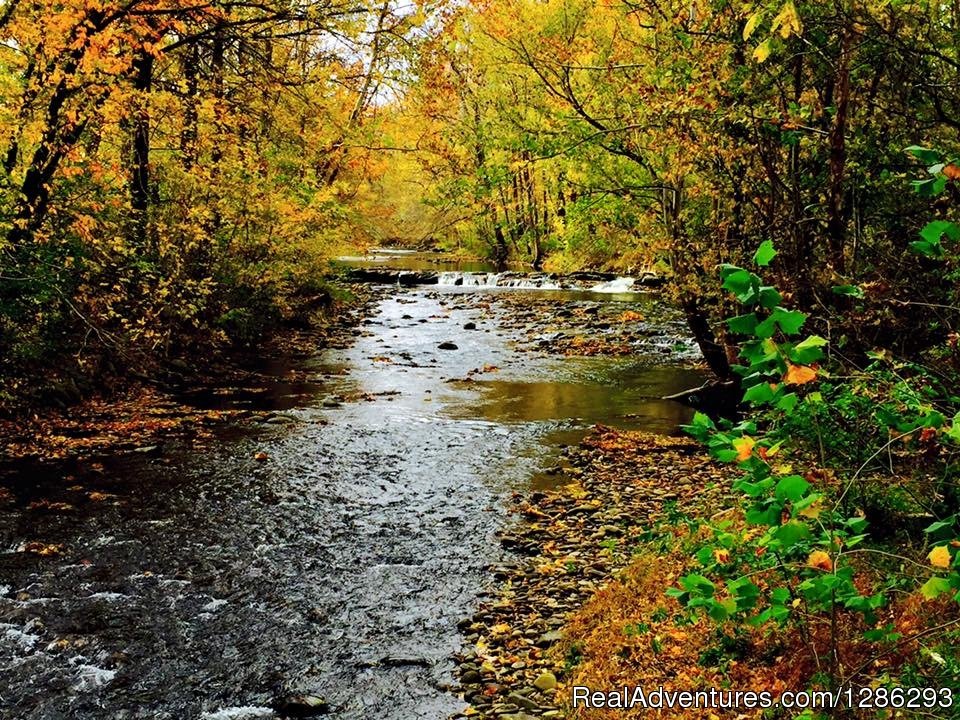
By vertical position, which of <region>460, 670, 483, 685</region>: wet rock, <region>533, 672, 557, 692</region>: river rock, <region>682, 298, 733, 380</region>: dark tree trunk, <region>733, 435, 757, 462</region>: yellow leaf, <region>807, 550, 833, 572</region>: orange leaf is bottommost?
<region>460, 670, 483, 685</region>: wet rock

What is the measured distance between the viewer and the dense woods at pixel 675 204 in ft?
11.7

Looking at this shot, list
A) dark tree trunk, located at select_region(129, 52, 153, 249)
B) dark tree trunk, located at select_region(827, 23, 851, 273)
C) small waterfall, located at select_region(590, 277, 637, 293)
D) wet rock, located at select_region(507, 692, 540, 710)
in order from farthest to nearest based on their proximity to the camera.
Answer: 1. small waterfall, located at select_region(590, 277, 637, 293)
2. dark tree trunk, located at select_region(129, 52, 153, 249)
3. dark tree trunk, located at select_region(827, 23, 851, 273)
4. wet rock, located at select_region(507, 692, 540, 710)

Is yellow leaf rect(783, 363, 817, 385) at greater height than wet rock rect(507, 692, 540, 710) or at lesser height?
greater

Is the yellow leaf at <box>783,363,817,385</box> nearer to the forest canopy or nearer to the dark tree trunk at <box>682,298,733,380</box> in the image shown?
the forest canopy

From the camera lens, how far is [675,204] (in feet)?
38.3

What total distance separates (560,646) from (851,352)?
11.7 ft

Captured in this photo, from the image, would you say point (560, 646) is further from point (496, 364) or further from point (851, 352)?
point (496, 364)

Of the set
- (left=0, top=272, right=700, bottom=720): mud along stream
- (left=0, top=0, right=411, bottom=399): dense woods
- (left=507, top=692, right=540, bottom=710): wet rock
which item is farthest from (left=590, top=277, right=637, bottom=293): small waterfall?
(left=507, top=692, right=540, bottom=710): wet rock

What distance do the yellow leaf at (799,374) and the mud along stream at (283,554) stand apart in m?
3.39

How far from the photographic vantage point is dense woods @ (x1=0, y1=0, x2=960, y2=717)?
11.7ft

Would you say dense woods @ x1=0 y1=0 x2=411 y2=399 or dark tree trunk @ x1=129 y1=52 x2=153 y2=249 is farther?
dark tree trunk @ x1=129 y1=52 x2=153 y2=249

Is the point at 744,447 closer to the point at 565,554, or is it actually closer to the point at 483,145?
the point at 565,554

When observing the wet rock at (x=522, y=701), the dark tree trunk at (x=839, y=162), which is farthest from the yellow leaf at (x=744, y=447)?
the dark tree trunk at (x=839, y=162)

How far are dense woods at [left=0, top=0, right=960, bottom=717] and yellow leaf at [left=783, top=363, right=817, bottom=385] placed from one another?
0.5 inches
